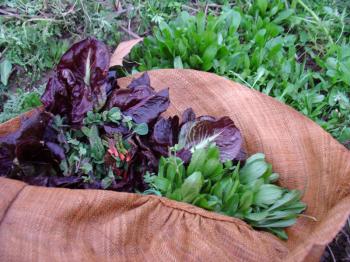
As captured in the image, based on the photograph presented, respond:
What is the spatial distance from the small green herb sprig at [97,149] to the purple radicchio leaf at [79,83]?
0.13ft

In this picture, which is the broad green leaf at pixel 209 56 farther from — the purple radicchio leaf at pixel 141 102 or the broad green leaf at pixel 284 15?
the purple radicchio leaf at pixel 141 102

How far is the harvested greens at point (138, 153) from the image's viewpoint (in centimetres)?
126

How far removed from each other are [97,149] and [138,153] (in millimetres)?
118

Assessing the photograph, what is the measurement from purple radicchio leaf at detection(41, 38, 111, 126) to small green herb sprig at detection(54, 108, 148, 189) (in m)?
0.04

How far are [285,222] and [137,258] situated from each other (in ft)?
1.43

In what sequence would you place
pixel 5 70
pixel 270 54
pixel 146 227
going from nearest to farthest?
pixel 146 227 → pixel 5 70 → pixel 270 54

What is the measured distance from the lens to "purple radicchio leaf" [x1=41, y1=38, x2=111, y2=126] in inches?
54.0

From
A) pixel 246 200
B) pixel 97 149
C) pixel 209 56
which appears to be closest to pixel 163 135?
pixel 97 149

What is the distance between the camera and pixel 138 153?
1334 mm

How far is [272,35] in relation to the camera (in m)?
2.00

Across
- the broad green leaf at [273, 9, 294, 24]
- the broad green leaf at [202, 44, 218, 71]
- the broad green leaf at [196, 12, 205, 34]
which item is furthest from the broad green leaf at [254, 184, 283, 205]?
the broad green leaf at [273, 9, 294, 24]

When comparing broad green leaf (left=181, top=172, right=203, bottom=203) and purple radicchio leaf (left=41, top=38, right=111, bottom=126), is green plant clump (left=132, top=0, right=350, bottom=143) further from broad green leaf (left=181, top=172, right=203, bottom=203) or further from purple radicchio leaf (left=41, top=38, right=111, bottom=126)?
broad green leaf (left=181, top=172, right=203, bottom=203)

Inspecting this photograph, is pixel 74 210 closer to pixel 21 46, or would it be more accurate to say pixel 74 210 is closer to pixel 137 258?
pixel 137 258

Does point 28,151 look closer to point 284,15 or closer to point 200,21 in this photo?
point 200,21
